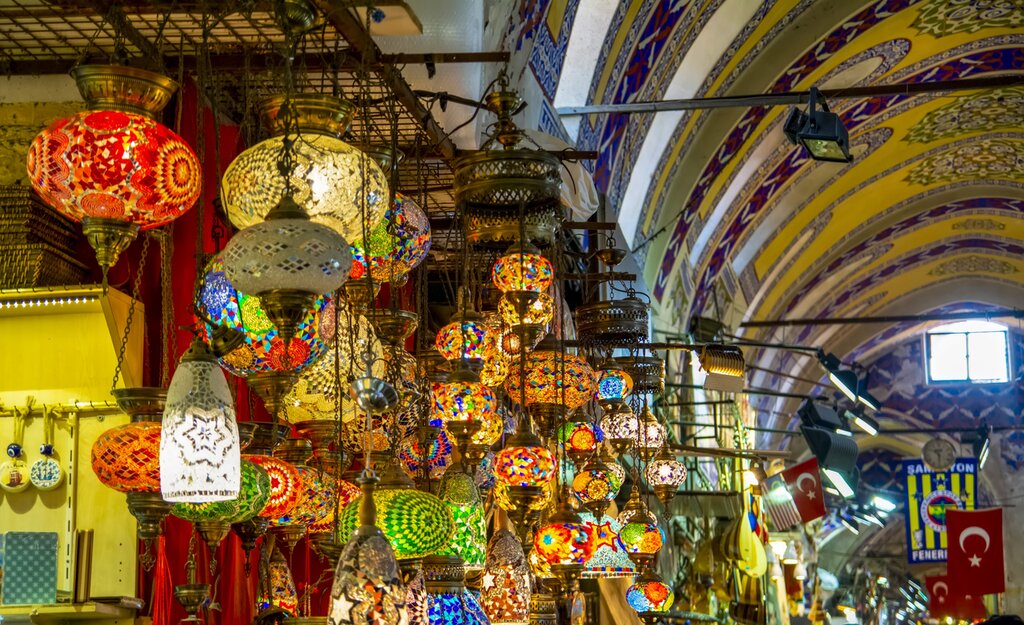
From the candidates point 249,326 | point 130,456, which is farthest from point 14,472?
point 249,326

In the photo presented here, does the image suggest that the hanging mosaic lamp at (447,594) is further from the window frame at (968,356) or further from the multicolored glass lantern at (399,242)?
the window frame at (968,356)

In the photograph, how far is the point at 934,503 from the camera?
19.4 m

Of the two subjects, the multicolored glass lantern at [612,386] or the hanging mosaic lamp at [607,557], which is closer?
the hanging mosaic lamp at [607,557]

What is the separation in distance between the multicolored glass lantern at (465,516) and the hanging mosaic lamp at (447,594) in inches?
5.5

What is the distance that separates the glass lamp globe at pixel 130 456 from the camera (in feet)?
11.3

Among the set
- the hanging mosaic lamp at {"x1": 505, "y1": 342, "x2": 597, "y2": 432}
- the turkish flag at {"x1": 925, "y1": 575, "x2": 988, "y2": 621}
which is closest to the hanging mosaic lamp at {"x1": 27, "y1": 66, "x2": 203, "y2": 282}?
the hanging mosaic lamp at {"x1": 505, "y1": 342, "x2": 597, "y2": 432}

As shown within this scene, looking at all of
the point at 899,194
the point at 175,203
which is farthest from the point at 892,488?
the point at 175,203

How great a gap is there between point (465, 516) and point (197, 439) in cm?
158

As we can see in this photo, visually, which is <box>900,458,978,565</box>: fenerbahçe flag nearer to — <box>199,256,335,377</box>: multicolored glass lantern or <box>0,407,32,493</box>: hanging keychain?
<box>0,407,32,493</box>: hanging keychain

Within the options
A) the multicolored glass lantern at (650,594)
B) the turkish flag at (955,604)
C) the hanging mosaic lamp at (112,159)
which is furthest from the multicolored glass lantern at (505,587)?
the turkish flag at (955,604)

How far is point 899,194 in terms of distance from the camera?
53.4 feet

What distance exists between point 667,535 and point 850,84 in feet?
14.6

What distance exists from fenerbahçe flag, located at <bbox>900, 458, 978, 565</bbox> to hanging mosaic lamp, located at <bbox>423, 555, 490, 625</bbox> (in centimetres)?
1603

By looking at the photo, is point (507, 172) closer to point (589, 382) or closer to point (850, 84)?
point (589, 382)
